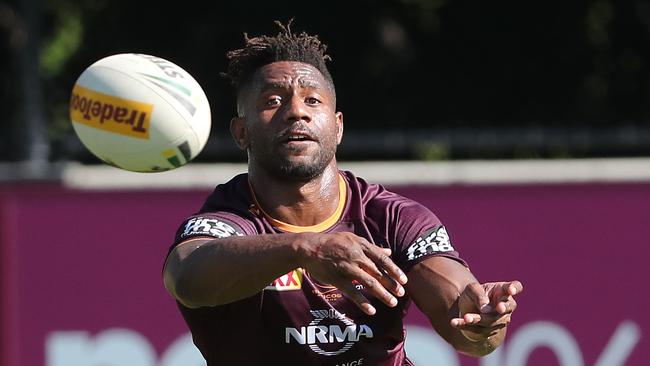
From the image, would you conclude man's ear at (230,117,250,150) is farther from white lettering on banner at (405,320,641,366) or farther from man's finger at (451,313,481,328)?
white lettering on banner at (405,320,641,366)

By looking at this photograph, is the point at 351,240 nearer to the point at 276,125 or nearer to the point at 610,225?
the point at 276,125

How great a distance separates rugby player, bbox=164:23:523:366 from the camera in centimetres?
519

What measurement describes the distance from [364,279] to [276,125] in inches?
43.9

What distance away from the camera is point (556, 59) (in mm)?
14867

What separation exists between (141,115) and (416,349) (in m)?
3.46

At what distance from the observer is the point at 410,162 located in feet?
40.1

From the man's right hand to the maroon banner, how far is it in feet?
14.8

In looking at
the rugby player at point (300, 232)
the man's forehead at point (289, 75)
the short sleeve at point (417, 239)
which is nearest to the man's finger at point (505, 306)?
the rugby player at point (300, 232)

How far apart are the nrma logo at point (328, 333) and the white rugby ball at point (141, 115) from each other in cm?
113

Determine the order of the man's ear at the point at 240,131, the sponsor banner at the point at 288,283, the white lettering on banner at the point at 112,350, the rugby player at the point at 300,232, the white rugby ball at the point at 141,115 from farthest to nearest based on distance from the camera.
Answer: the white lettering on banner at the point at 112,350, the white rugby ball at the point at 141,115, the man's ear at the point at 240,131, the sponsor banner at the point at 288,283, the rugby player at the point at 300,232

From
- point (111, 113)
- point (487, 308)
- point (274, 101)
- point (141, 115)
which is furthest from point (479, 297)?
point (111, 113)

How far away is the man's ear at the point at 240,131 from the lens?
18.1ft

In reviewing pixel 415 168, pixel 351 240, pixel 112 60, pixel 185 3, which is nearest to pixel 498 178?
pixel 415 168

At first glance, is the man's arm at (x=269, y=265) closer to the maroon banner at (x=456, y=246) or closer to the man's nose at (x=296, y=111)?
the man's nose at (x=296, y=111)
